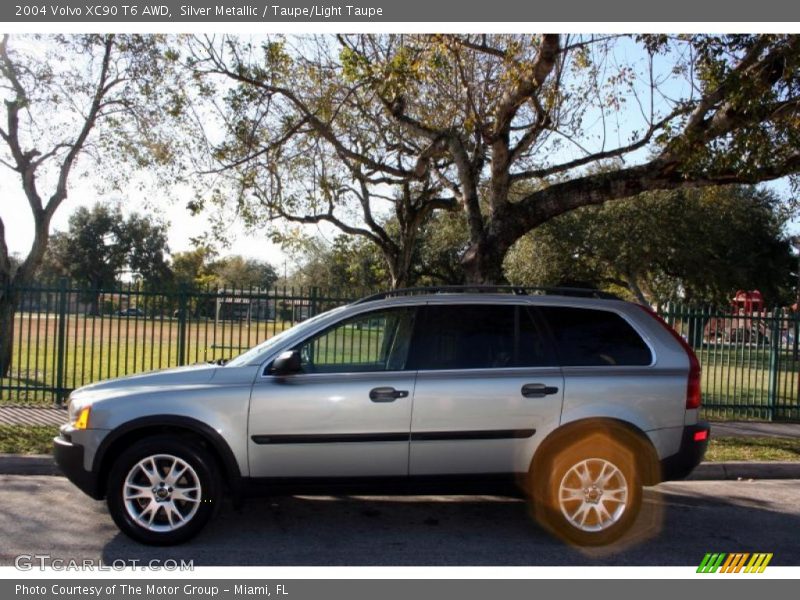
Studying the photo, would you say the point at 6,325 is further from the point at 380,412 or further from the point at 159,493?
the point at 380,412

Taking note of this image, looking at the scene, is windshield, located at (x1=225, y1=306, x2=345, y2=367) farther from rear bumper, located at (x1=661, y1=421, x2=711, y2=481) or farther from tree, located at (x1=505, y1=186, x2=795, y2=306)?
tree, located at (x1=505, y1=186, x2=795, y2=306)

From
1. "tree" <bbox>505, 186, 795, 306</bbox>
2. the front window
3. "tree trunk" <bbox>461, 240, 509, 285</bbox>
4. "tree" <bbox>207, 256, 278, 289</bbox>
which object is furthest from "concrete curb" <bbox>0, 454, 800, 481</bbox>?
"tree" <bbox>207, 256, 278, 289</bbox>

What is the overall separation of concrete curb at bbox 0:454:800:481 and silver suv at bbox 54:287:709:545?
246cm

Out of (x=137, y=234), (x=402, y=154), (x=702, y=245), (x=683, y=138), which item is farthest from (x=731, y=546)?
(x=137, y=234)

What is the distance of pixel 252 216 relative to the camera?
17281 mm

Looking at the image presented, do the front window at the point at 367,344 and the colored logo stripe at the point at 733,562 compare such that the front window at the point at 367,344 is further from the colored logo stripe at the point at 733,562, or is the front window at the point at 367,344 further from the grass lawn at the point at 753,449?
the grass lawn at the point at 753,449

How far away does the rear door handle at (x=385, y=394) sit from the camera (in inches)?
209

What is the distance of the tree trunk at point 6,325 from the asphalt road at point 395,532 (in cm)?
647

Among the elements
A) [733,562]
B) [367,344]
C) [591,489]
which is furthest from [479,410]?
[733,562]

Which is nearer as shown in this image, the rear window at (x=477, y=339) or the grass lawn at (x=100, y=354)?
the rear window at (x=477, y=339)

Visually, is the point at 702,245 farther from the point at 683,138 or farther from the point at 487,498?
the point at 487,498

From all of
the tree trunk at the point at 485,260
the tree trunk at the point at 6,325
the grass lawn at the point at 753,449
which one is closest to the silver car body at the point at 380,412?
the grass lawn at the point at 753,449

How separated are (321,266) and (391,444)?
117 ft

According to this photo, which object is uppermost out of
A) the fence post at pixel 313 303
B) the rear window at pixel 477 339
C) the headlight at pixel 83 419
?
the fence post at pixel 313 303
